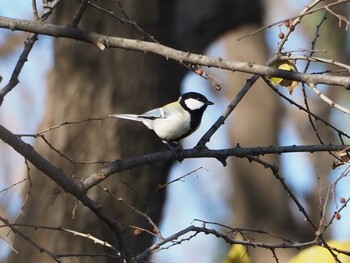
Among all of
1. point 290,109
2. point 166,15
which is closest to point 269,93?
point 290,109

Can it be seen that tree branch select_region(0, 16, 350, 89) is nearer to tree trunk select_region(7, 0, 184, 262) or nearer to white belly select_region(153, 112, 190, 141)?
white belly select_region(153, 112, 190, 141)

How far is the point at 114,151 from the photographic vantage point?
443cm

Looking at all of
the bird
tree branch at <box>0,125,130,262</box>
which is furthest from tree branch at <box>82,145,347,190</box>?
the bird

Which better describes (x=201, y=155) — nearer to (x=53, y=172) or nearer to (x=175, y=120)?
(x=53, y=172)

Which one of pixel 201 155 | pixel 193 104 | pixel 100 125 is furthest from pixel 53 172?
pixel 100 125

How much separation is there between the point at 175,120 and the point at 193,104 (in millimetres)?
194

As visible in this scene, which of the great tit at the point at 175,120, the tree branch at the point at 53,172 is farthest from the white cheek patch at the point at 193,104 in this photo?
the tree branch at the point at 53,172

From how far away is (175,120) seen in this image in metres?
3.04

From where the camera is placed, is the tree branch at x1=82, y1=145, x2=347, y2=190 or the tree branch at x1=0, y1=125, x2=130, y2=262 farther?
the tree branch at x1=82, y1=145, x2=347, y2=190

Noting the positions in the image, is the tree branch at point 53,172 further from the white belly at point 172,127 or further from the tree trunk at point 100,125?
the tree trunk at point 100,125

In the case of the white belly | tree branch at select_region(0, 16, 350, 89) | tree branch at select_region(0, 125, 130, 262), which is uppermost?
the white belly

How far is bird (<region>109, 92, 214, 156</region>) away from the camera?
3.02 metres

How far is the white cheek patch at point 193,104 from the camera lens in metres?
3.16

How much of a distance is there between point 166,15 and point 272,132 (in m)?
4.29
